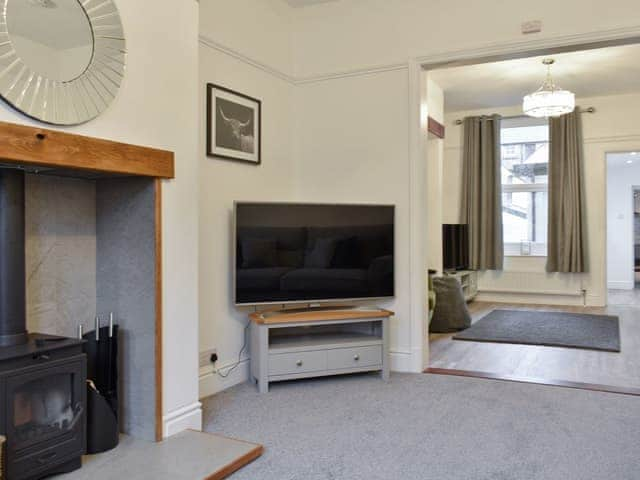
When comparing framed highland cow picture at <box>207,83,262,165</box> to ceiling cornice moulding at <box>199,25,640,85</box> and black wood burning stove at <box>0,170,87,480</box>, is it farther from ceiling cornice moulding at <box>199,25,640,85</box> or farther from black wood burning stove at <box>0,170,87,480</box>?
black wood burning stove at <box>0,170,87,480</box>

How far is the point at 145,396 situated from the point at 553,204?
21.6ft

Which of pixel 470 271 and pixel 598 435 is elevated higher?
pixel 470 271

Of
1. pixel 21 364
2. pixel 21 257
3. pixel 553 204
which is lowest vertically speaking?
pixel 21 364

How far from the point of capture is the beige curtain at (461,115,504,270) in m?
8.05

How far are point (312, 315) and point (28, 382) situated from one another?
193 cm

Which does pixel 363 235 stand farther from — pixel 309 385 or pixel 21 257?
pixel 21 257

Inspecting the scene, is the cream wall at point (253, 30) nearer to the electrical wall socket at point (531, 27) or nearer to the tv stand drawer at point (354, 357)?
the electrical wall socket at point (531, 27)

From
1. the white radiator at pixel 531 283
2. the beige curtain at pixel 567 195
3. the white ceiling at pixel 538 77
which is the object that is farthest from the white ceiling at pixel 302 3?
the white radiator at pixel 531 283

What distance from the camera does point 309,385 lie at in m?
3.78

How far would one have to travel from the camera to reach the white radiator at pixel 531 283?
789 cm

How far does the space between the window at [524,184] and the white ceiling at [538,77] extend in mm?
668

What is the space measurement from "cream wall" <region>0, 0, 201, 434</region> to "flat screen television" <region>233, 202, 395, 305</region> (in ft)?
2.50

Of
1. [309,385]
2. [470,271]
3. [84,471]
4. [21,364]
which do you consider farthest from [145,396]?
[470,271]

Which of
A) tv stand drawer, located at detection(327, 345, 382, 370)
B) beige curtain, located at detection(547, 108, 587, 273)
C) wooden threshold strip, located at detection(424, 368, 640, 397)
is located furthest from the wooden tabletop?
beige curtain, located at detection(547, 108, 587, 273)
